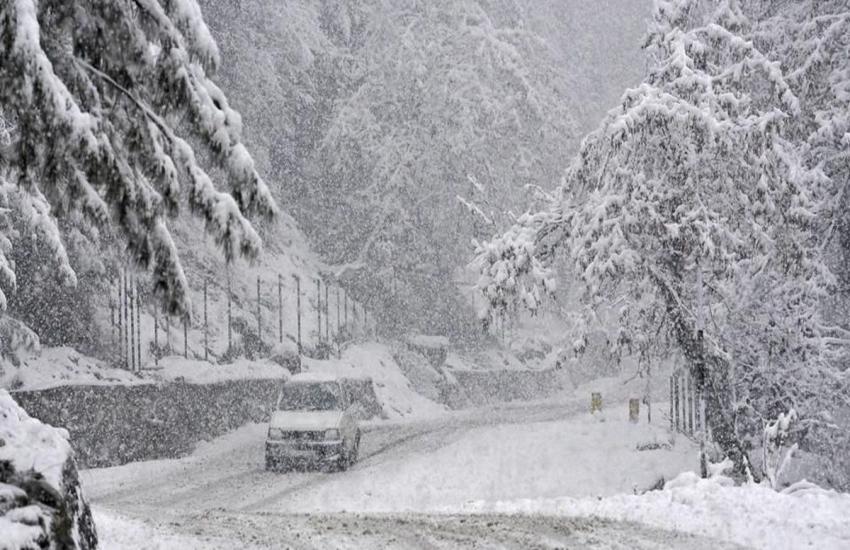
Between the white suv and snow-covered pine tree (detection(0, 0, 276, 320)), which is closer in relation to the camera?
snow-covered pine tree (detection(0, 0, 276, 320))

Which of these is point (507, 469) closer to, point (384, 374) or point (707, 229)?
point (707, 229)

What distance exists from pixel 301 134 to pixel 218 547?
39.4m

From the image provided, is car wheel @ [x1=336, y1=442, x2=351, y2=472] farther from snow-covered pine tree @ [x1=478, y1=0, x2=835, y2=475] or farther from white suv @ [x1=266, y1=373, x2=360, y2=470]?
snow-covered pine tree @ [x1=478, y1=0, x2=835, y2=475]

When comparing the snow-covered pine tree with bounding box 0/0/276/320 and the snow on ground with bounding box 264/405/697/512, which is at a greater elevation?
the snow-covered pine tree with bounding box 0/0/276/320

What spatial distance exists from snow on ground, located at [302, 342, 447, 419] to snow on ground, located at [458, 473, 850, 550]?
20496 millimetres

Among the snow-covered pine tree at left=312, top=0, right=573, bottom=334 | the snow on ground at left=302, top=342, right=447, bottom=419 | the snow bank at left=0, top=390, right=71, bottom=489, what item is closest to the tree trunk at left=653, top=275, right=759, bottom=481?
the snow bank at left=0, top=390, right=71, bottom=489

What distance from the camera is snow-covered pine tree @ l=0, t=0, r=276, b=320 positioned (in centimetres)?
712

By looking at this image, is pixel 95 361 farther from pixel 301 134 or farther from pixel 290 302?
pixel 301 134

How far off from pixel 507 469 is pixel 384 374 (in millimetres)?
17905

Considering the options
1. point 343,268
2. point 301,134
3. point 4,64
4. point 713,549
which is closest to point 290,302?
point 343,268

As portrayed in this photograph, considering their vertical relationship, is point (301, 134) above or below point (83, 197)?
above

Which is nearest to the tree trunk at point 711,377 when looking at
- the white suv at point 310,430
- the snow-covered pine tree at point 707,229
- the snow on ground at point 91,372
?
the snow-covered pine tree at point 707,229

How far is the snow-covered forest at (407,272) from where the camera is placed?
293 inches

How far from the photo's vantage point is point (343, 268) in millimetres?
44500
